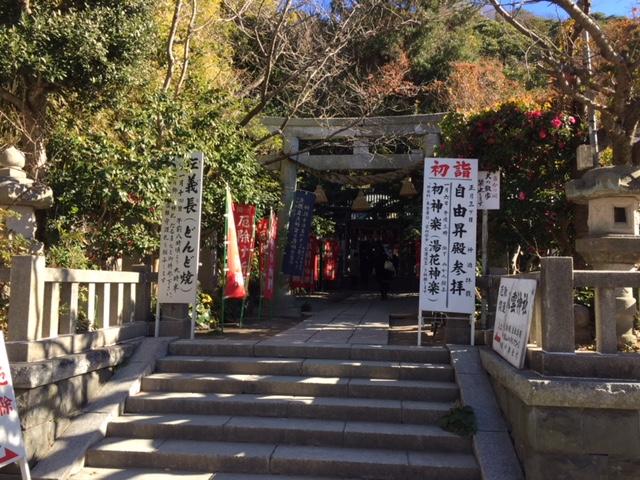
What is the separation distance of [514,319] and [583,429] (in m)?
1.15

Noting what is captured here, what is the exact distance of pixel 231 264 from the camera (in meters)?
8.51

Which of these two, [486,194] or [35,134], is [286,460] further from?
[35,134]

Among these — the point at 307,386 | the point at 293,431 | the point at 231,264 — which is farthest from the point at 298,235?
the point at 293,431

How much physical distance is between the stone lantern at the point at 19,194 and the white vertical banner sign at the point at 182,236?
5.16 feet

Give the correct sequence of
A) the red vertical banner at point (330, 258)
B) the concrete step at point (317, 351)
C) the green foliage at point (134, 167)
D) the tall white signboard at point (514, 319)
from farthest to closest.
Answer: the red vertical banner at point (330, 258) → the green foliage at point (134, 167) → the concrete step at point (317, 351) → the tall white signboard at point (514, 319)

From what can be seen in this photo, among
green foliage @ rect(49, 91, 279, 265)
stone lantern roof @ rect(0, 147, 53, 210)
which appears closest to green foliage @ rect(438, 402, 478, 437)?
green foliage @ rect(49, 91, 279, 265)

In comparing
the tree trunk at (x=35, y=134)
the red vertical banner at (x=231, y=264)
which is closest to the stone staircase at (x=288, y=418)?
the red vertical banner at (x=231, y=264)

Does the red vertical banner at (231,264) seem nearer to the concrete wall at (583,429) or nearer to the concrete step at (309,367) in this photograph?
the concrete step at (309,367)

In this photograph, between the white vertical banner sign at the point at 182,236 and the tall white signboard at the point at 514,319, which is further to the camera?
the white vertical banner sign at the point at 182,236

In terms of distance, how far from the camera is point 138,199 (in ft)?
23.6

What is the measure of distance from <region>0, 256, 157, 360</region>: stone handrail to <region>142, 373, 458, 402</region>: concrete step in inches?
41.5

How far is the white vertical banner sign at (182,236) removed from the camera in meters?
7.49

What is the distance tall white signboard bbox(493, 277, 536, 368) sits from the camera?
15.4 feet

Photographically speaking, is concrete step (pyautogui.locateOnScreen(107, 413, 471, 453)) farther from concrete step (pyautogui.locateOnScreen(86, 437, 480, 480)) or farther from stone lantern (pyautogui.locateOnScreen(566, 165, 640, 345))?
stone lantern (pyautogui.locateOnScreen(566, 165, 640, 345))
